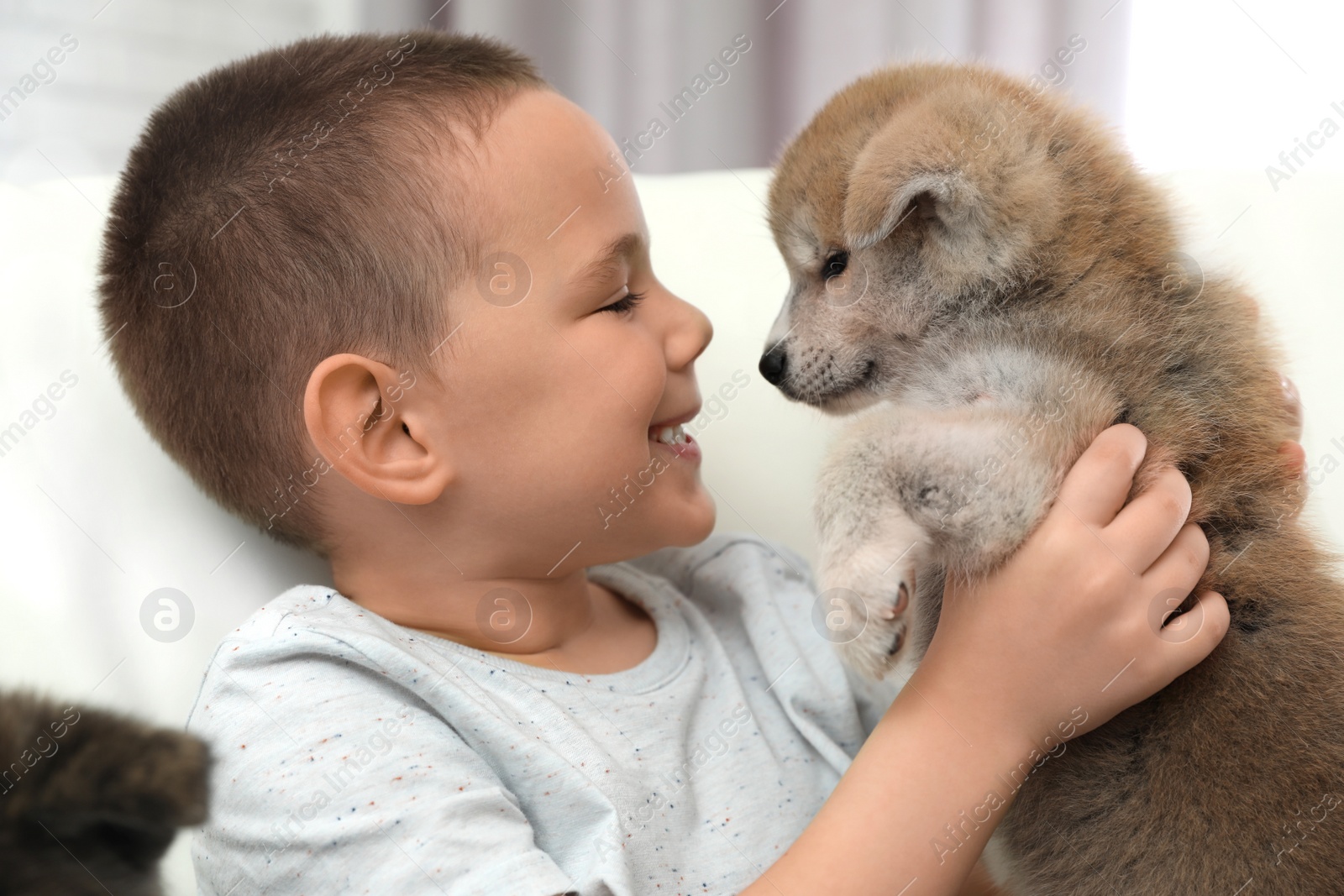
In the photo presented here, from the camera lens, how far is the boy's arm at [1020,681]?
100 cm

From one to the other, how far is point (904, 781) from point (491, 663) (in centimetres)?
49

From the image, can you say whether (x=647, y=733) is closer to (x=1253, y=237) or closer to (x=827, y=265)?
(x=827, y=265)

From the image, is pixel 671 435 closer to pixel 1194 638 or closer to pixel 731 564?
pixel 731 564

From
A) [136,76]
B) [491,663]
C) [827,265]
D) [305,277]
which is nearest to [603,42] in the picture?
[136,76]

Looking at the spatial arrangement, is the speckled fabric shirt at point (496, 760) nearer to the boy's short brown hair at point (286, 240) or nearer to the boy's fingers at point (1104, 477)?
the boy's short brown hair at point (286, 240)

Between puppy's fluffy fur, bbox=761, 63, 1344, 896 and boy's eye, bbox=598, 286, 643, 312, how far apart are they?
254mm

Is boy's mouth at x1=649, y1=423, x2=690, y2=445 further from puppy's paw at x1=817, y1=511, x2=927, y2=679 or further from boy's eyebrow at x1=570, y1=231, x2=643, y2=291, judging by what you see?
puppy's paw at x1=817, y1=511, x2=927, y2=679

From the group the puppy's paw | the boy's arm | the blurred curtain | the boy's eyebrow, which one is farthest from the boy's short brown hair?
the blurred curtain

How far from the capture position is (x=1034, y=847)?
42.2 inches

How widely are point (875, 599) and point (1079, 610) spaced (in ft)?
0.79

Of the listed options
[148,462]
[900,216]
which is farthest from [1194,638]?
[148,462]

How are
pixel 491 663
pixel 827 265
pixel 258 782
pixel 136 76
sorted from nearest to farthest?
pixel 258 782, pixel 491 663, pixel 827 265, pixel 136 76

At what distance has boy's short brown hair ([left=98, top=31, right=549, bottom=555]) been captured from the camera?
1088mm

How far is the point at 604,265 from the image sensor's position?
114 cm
